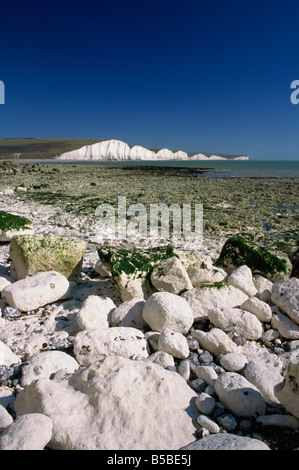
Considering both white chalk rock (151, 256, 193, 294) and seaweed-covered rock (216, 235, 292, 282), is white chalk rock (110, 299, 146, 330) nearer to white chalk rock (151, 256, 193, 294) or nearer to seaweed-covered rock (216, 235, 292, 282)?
white chalk rock (151, 256, 193, 294)

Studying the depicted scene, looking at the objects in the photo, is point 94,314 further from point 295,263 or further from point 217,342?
point 295,263

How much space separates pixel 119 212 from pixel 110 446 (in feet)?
30.9

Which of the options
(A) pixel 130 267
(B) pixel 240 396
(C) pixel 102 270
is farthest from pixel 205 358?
(C) pixel 102 270

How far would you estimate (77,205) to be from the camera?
12328mm

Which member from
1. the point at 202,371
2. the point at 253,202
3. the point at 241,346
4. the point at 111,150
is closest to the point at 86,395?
the point at 202,371

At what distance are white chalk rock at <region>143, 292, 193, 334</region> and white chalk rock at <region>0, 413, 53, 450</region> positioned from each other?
1646mm

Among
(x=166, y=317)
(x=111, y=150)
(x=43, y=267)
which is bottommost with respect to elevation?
(x=166, y=317)

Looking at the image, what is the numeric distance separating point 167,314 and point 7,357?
1.66 metres

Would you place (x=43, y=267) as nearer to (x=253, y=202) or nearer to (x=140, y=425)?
(x=140, y=425)

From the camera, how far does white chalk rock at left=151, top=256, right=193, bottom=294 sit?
4.27 metres

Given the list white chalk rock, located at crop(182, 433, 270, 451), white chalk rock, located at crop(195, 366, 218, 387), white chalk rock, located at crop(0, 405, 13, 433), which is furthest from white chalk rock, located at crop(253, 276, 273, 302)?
white chalk rock, located at crop(0, 405, 13, 433)

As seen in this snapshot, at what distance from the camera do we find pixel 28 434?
1956mm
